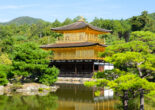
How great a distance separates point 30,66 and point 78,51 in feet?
46.1

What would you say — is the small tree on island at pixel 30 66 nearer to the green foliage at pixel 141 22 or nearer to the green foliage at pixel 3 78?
the green foliage at pixel 3 78

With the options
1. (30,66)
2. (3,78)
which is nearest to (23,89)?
(3,78)

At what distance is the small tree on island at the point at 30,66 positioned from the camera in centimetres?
2436

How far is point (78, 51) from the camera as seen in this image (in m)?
37.5

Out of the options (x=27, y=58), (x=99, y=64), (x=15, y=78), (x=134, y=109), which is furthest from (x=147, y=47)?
(x=99, y=64)

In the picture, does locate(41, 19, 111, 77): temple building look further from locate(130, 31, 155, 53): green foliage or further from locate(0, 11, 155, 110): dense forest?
locate(130, 31, 155, 53): green foliage

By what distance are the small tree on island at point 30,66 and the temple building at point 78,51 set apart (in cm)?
1018

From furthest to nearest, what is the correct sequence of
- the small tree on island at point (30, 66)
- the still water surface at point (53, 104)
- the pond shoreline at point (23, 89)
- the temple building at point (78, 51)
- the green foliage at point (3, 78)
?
the temple building at point (78, 51), the small tree on island at point (30, 66), the green foliage at point (3, 78), the pond shoreline at point (23, 89), the still water surface at point (53, 104)

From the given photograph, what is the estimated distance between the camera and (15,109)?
603 inches

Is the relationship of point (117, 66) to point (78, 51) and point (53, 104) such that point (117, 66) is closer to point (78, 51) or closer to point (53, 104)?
point (53, 104)

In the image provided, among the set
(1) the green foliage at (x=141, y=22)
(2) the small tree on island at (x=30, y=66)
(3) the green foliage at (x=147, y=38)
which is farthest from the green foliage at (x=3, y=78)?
(1) the green foliage at (x=141, y=22)

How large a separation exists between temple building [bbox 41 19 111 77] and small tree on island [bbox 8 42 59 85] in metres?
10.2

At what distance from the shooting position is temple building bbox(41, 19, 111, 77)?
119 ft

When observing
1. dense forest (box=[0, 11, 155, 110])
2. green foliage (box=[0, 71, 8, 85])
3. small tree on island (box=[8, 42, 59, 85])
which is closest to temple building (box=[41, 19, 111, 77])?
dense forest (box=[0, 11, 155, 110])
